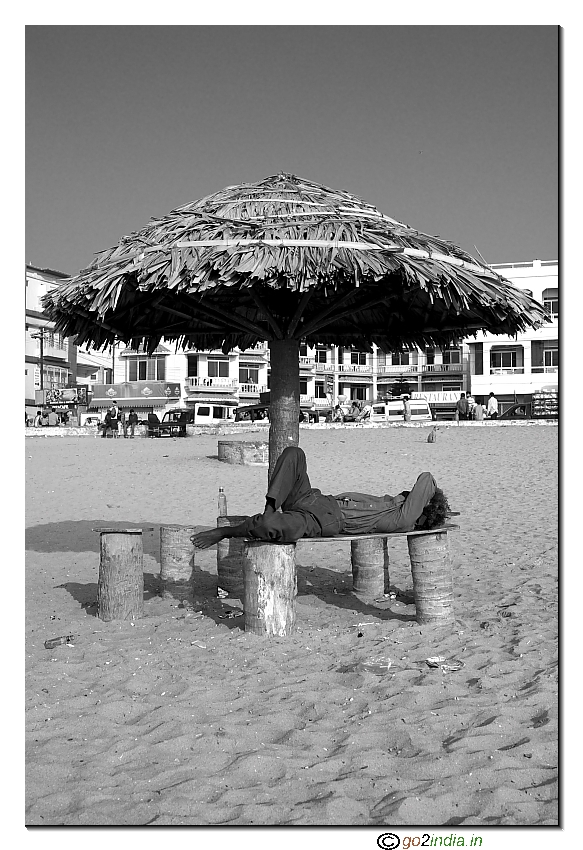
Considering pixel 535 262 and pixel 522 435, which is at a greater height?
pixel 535 262

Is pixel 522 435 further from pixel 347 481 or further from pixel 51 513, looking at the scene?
pixel 51 513

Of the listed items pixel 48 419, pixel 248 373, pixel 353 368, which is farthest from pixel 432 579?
pixel 353 368

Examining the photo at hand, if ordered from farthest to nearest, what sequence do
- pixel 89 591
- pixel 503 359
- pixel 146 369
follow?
1. pixel 146 369
2. pixel 503 359
3. pixel 89 591

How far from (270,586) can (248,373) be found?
55374mm

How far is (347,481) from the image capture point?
1497cm

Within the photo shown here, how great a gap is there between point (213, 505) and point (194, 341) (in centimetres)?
426

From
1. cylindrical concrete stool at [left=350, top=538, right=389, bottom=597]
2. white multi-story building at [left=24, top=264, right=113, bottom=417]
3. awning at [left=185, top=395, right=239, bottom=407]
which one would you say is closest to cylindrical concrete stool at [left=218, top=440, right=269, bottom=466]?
cylindrical concrete stool at [left=350, top=538, right=389, bottom=597]

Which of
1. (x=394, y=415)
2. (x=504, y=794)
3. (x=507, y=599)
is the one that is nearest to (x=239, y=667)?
(x=504, y=794)

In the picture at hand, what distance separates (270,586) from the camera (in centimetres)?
511

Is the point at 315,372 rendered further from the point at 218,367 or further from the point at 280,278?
the point at 280,278

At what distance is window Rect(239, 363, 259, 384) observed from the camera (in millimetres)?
59750

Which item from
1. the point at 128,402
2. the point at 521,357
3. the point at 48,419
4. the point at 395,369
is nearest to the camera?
the point at 48,419

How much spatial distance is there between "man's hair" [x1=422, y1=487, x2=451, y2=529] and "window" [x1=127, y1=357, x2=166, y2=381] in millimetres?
54862

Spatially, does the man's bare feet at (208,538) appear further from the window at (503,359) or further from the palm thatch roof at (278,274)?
the window at (503,359)
